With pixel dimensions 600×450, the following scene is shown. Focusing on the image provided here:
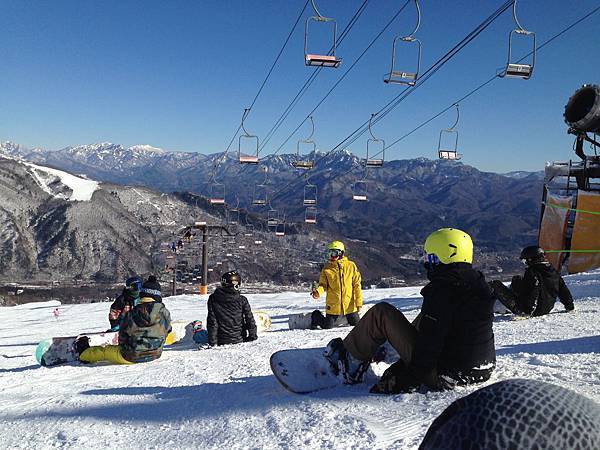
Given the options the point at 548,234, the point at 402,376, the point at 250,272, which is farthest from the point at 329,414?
the point at 250,272

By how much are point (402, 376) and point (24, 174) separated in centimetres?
16211

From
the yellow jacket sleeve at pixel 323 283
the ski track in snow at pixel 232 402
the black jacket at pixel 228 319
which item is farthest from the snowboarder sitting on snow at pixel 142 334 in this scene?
the yellow jacket sleeve at pixel 323 283

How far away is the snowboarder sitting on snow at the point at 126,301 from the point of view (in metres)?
7.75

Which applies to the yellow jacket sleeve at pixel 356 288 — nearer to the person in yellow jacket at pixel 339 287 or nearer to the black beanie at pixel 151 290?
the person in yellow jacket at pixel 339 287

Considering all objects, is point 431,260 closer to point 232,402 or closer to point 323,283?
point 232,402

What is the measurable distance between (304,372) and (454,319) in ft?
4.12

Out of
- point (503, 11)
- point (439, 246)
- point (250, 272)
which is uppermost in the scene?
point (503, 11)

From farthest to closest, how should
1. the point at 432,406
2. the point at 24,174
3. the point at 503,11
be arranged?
the point at 24,174
the point at 503,11
the point at 432,406

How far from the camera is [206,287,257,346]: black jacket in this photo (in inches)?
268

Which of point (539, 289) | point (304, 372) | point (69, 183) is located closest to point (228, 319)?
point (304, 372)

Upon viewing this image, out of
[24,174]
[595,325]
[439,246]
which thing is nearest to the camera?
[439,246]

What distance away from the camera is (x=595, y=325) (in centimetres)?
611

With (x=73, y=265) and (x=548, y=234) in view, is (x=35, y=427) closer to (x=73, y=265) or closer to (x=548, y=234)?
(x=548, y=234)

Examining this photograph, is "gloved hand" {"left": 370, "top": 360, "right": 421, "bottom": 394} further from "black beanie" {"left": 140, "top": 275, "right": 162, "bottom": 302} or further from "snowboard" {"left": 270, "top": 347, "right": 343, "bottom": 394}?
"black beanie" {"left": 140, "top": 275, "right": 162, "bottom": 302}
